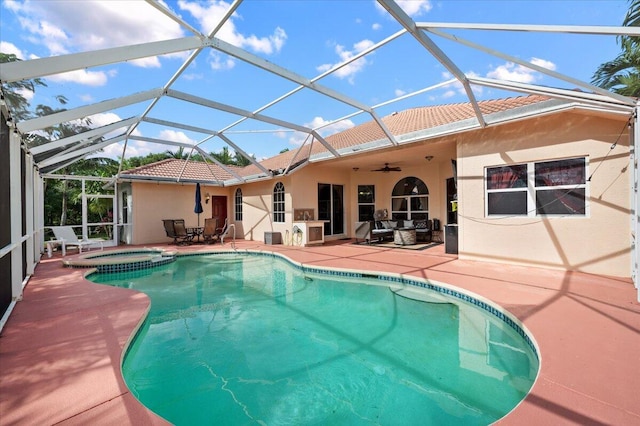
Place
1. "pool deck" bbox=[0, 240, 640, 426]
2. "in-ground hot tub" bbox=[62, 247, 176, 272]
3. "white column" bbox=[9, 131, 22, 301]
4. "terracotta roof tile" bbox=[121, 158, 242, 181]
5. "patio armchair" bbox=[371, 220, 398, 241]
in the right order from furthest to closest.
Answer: "terracotta roof tile" bbox=[121, 158, 242, 181]
"patio armchair" bbox=[371, 220, 398, 241]
"in-ground hot tub" bbox=[62, 247, 176, 272]
"white column" bbox=[9, 131, 22, 301]
"pool deck" bbox=[0, 240, 640, 426]

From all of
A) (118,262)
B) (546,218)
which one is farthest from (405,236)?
(118,262)

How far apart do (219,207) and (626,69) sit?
722 inches

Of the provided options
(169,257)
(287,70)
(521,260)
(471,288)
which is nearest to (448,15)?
(287,70)

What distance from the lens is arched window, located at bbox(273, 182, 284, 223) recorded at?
1289 centimetres

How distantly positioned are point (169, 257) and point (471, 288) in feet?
29.6

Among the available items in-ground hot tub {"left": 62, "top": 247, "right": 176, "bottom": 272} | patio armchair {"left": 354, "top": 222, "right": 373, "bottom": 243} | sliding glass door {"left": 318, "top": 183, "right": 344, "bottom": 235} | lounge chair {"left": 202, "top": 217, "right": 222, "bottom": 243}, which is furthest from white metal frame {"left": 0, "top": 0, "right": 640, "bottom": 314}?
lounge chair {"left": 202, "top": 217, "right": 222, "bottom": 243}

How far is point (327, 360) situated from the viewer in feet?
12.1

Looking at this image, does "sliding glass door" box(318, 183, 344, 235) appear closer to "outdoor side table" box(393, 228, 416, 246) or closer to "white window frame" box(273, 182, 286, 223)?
"white window frame" box(273, 182, 286, 223)

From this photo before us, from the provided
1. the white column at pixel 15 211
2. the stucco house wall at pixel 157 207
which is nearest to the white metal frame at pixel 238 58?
the white column at pixel 15 211

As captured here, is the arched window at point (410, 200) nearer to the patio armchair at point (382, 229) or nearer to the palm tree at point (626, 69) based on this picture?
the patio armchair at point (382, 229)

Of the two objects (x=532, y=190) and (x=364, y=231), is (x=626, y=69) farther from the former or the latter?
(x=364, y=231)

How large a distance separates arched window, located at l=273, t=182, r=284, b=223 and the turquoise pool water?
6.86 m

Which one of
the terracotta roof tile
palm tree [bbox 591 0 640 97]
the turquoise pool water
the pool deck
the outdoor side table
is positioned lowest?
the turquoise pool water

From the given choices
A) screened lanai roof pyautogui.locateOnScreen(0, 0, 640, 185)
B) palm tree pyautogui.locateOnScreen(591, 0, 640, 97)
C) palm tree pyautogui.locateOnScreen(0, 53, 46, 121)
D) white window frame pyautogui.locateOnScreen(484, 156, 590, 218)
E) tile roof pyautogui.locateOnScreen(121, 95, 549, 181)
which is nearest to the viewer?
palm tree pyautogui.locateOnScreen(0, 53, 46, 121)
